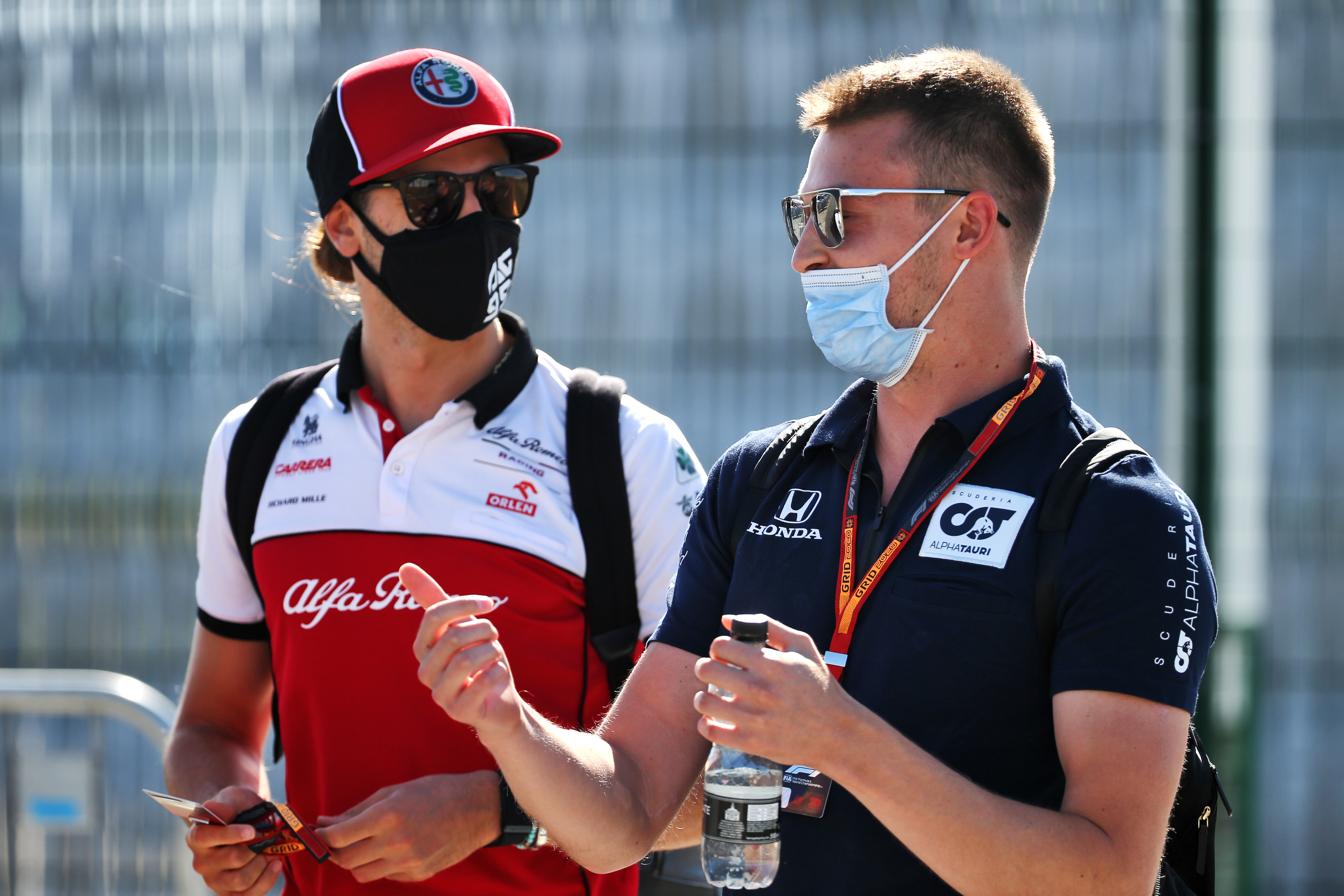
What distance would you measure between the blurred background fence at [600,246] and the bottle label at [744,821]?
12.0 feet

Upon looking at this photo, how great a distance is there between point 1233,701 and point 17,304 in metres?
5.09

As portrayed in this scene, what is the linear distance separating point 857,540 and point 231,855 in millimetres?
1322

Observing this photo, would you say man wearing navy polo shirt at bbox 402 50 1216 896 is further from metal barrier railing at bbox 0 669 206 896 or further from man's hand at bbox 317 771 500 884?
metal barrier railing at bbox 0 669 206 896

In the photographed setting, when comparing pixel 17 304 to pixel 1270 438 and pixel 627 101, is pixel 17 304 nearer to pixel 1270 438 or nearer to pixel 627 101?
pixel 627 101

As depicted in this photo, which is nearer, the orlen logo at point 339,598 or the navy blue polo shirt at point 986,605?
the navy blue polo shirt at point 986,605

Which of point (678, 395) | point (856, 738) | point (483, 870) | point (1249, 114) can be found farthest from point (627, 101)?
point (856, 738)

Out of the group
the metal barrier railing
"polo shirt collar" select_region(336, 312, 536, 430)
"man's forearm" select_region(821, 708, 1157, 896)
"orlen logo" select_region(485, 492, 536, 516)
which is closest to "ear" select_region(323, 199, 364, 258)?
"polo shirt collar" select_region(336, 312, 536, 430)

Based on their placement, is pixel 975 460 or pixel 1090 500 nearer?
pixel 1090 500

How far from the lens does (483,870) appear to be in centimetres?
242

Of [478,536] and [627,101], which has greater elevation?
[627,101]

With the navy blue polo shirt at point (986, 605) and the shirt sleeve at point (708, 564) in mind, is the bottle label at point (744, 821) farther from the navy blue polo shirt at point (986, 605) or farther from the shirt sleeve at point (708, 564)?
the shirt sleeve at point (708, 564)

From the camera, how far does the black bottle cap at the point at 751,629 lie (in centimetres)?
165

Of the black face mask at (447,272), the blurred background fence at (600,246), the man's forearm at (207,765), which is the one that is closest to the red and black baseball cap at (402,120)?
the black face mask at (447,272)

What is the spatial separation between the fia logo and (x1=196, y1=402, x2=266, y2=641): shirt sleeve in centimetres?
63
